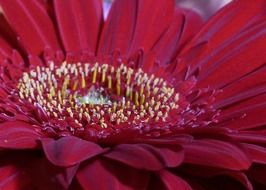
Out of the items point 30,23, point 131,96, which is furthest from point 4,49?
point 131,96

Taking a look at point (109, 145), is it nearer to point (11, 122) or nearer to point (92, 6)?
point (11, 122)

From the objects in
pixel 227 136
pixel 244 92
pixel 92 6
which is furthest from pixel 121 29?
pixel 227 136

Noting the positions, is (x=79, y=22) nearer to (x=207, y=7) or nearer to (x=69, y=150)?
(x=207, y=7)

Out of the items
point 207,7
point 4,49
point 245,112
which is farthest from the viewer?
point 207,7

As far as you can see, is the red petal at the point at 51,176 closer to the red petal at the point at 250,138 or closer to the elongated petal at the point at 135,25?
the red petal at the point at 250,138

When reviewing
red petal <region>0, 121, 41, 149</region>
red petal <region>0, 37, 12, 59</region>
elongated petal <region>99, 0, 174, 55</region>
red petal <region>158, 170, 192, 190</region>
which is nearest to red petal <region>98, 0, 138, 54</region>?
elongated petal <region>99, 0, 174, 55</region>

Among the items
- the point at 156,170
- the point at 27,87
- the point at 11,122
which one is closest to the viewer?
the point at 156,170
